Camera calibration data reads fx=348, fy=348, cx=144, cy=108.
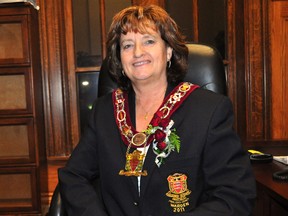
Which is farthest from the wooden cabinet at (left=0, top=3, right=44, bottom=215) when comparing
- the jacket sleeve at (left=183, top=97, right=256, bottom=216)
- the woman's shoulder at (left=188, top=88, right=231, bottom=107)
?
the jacket sleeve at (left=183, top=97, right=256, bottom=216)

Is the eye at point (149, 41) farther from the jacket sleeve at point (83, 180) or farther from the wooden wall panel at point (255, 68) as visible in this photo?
the wooden wall panel at point (255, 68)

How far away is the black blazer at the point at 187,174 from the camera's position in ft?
3.59

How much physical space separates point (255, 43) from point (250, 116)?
0.57 metres

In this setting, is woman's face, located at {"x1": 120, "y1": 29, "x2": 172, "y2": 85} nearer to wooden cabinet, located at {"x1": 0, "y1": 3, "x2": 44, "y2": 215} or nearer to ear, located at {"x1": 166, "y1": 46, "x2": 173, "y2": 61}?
ear, located at {"x1": 166, "y1": 46, "x2": 173, "y2": 61}

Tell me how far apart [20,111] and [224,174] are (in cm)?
167

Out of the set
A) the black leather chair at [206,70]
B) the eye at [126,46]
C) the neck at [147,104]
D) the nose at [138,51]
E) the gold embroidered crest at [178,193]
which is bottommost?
the gold embroidered crest at [178,193]

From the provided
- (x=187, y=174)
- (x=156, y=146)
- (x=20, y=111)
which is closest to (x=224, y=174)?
(x=187, y=174)

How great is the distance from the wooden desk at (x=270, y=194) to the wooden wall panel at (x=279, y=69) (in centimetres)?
141

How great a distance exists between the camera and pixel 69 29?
2766 millimetres

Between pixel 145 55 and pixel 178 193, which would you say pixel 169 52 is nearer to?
pixel 145 55

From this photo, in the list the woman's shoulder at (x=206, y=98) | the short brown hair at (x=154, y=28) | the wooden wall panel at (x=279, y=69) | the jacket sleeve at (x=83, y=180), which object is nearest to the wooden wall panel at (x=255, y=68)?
the wooden wall panel at (x=279, y=69)

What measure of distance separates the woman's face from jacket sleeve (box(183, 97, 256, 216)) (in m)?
0.28

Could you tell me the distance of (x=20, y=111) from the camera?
2359 mm

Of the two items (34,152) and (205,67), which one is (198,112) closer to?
(205,67)
